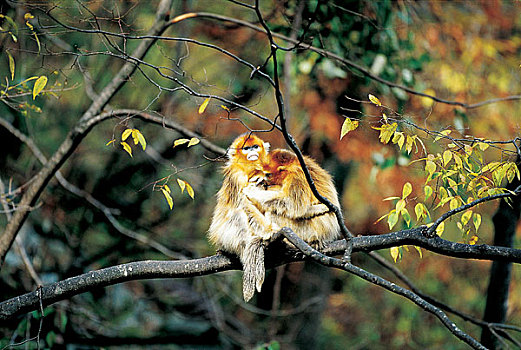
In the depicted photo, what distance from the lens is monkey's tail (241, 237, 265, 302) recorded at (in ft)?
9.09

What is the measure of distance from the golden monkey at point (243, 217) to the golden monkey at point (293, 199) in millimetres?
55

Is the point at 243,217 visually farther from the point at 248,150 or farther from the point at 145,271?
the point at 145,271

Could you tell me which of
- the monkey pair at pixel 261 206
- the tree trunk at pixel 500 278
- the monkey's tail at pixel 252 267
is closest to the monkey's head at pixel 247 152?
the monkey pair at pixel 261 206

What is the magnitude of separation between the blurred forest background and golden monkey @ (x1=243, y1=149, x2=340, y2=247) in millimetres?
2029

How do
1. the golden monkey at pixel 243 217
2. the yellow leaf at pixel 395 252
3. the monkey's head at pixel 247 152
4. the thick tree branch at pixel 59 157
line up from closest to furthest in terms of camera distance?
the yellow leaf at pixel 395 252 < the golden monkey at pixel 243 217 < the monkey's head at pixel 247 152 < the thick tree branch at pixel 59 157

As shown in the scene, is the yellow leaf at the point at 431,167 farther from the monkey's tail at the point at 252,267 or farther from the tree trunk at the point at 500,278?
the tree trunk at the point at 500,278

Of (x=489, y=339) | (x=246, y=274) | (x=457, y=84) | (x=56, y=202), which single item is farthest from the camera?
(x=457, y=84)

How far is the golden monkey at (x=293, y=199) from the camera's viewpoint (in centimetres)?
305

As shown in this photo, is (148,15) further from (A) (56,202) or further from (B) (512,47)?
(B) (512,47)

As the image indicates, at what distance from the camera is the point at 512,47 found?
8.13 meters

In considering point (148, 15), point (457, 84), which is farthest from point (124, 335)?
point (457, 84)

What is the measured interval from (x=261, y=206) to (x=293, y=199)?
0.19 m

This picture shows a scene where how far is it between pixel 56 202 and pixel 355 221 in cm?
384

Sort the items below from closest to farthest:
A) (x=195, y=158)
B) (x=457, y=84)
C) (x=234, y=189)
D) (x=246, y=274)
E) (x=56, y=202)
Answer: (x=246, y=274) < (x=234, y=189) < (x=56, y=202) < (x=195, y=158) < (x=457, y=84)
